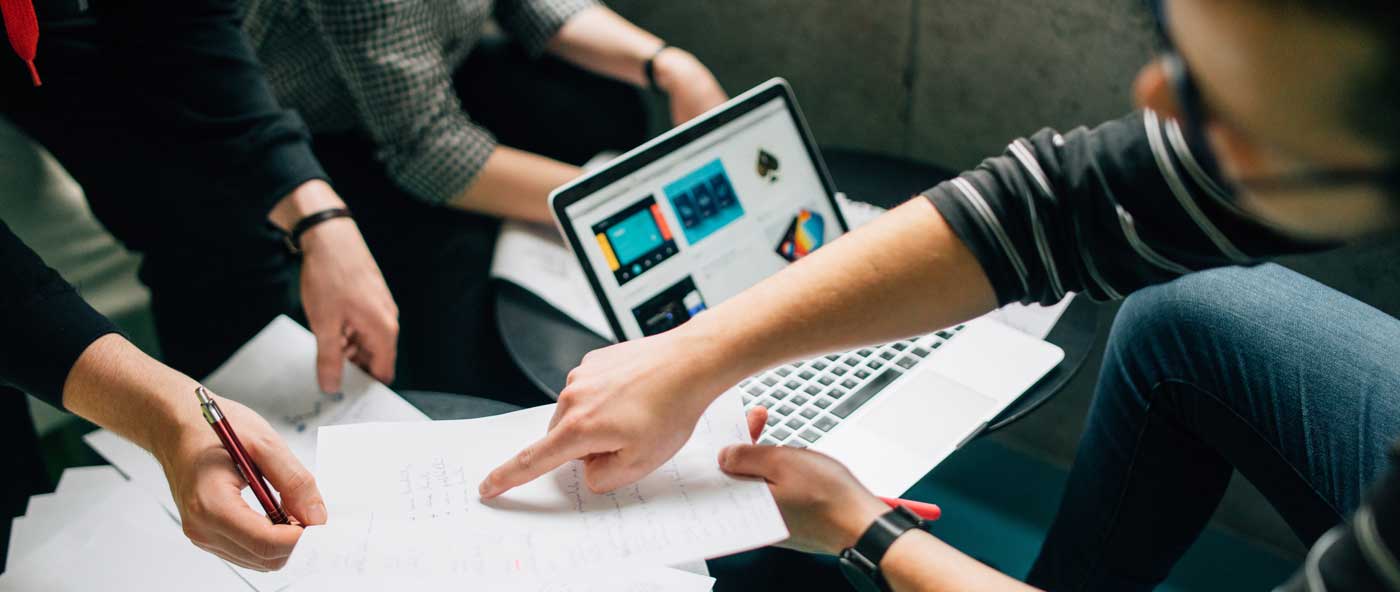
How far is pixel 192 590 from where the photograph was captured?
0.77 meters

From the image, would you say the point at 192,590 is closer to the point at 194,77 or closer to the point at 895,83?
the point at 194,77

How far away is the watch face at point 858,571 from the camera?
69cm

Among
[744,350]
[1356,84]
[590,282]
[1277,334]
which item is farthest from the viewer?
[590,282]

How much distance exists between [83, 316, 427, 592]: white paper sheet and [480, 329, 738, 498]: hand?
268 mm

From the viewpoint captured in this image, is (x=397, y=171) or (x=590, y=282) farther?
(x=397, y=171)

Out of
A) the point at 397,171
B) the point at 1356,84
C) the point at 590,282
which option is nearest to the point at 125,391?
the point at 590,282

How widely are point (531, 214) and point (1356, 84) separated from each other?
1006 mm

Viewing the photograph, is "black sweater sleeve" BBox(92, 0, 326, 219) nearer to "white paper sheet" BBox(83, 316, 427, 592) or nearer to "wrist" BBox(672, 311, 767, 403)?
"white paper sheet" BBox(83, 316, 427, 592)

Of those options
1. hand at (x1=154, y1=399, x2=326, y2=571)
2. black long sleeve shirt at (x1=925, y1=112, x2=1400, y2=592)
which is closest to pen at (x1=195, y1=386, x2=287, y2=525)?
hand at (x1=154, y1=399, x2=326, y2=571)

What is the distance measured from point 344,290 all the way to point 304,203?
13cm

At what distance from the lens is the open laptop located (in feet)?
2.89

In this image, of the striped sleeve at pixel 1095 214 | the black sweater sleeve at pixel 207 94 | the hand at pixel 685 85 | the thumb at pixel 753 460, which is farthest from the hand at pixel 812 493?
the hand at pixel 685 85

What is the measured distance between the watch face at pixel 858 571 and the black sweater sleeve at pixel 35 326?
67 centimetres

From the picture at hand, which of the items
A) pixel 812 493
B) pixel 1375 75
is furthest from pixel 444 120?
pixel 1375 75
